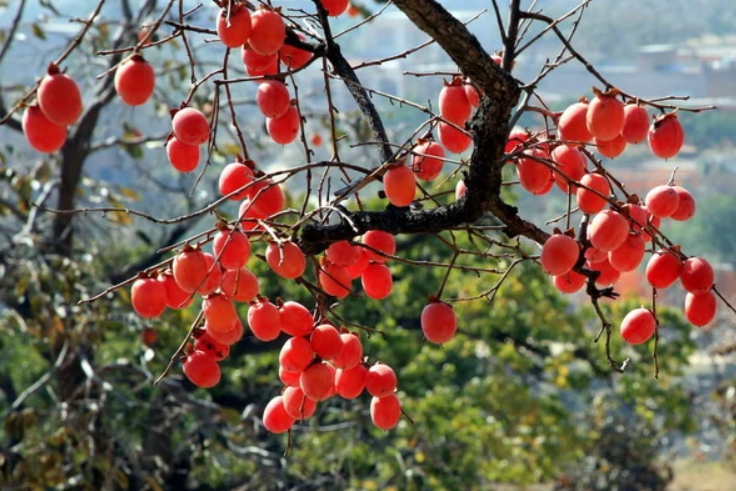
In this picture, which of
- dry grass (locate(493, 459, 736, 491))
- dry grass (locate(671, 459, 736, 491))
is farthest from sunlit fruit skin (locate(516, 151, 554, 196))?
dry grass (locate(671, 459, 736, 491))

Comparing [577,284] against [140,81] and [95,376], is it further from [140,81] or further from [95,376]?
[95,376]

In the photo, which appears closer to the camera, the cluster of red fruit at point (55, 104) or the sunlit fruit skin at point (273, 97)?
the cluster of red fruit at point (55, 104)

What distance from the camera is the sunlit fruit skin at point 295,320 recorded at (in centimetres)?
99

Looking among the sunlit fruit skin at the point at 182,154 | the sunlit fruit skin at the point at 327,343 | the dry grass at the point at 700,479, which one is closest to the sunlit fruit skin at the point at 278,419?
the sunlit fruit skin at the point at 327,343

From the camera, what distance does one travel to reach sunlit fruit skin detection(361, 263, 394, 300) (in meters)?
1.10

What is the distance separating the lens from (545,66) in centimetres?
100

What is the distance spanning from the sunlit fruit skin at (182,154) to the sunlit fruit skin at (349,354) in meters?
0.20

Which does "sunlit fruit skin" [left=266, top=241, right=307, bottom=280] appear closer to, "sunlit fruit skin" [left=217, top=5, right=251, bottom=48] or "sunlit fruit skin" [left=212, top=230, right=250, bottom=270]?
"sunlit fruit skin" [left=212, top=230, right=250, bottom=270]

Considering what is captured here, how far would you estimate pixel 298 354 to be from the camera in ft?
3.20

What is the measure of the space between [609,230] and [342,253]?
25 centimetres

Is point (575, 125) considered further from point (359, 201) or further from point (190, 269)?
point (190, 269)

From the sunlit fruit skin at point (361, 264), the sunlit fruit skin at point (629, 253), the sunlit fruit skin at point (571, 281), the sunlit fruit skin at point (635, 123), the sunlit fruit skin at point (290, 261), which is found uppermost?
the sunlit fruit skin at point (635, 123)

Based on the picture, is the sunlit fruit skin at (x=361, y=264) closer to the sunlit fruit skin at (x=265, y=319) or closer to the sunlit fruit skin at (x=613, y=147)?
the sunlit fruit skin at (x=265, y=319)

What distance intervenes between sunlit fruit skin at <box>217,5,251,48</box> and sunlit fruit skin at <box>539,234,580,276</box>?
11.5 inches
